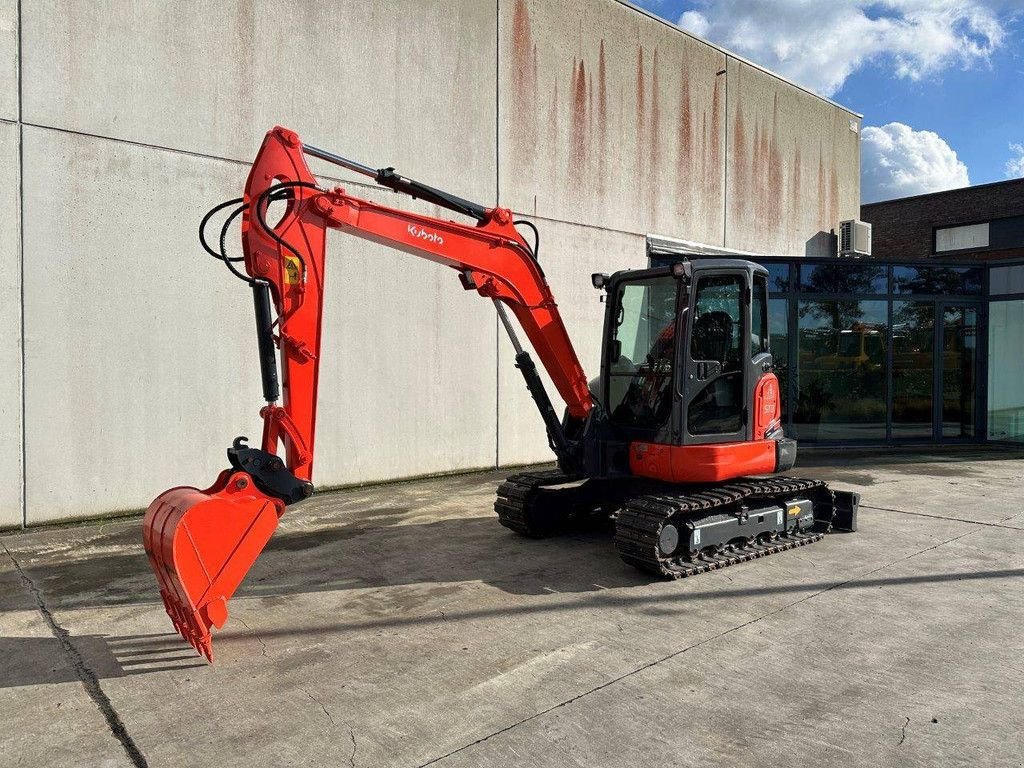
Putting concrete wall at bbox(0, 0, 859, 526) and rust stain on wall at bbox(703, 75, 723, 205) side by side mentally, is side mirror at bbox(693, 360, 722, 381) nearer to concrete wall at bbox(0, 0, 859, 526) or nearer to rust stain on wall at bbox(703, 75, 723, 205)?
concrete wall at bbox(0, 0, 859, 526)

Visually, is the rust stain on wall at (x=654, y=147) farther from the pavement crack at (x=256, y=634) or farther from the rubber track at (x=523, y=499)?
the pavement crack at (x=256, y=634)

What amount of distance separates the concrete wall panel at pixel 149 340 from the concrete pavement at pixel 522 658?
1.19 meters

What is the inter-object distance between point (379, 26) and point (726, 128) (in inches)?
282

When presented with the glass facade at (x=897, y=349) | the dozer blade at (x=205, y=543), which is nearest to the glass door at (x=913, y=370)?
the glass facade at (x=897, y=349)

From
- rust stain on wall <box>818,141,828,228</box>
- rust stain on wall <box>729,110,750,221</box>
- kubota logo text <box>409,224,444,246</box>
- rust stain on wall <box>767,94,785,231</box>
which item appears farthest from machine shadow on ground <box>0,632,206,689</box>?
rust stain on wall <box>818,141,828,228</box>

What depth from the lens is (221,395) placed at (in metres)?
→ 8.48

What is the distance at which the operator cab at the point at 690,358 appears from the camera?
5.98m

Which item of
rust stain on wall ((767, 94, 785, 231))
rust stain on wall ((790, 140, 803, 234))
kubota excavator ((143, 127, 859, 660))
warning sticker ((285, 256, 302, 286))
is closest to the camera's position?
kubota excavator ((143, 127, 859, 660))

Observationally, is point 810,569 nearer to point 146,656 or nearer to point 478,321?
point 146,656

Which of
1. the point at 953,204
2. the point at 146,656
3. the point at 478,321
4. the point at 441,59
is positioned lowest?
the point at 146,656

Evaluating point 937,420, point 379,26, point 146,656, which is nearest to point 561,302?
point 379,26

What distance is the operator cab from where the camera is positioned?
5980mm

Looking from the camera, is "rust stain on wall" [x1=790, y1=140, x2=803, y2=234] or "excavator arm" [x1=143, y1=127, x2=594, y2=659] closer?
"excavator arm" [x1=143, y1=127, x2=594, y2=659]

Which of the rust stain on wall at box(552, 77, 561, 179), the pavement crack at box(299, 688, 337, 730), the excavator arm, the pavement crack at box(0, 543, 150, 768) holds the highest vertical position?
the rust stain on wall at box(552, 77, 561, 179)
